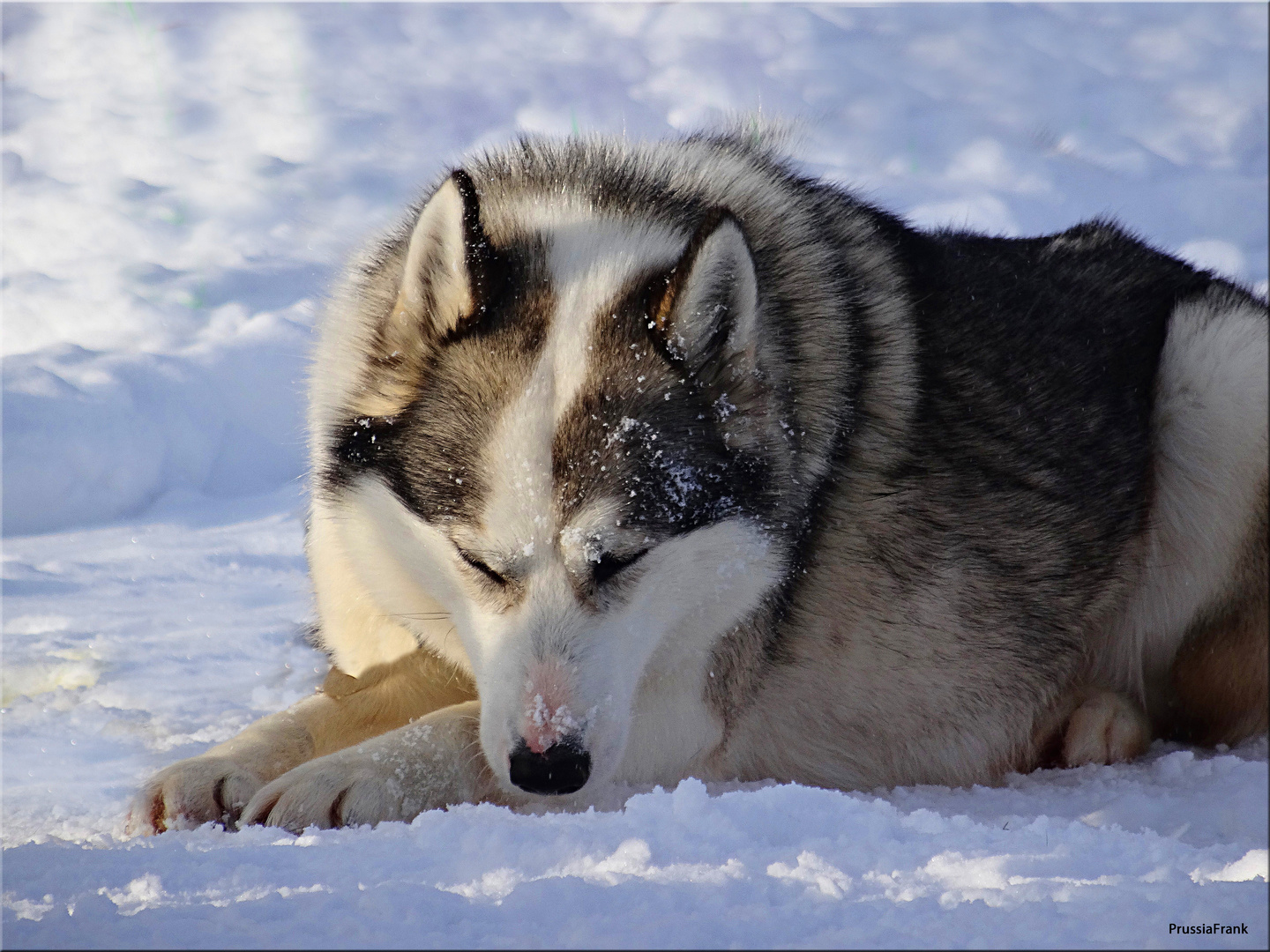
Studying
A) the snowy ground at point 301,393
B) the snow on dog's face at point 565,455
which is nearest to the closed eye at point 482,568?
the snow on dog's face at point 565,455

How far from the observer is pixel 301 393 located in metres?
2.97

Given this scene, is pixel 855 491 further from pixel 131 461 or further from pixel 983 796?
pixel 131 461

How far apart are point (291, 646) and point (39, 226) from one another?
168 inches

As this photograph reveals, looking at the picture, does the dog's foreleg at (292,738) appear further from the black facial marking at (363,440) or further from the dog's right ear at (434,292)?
the dog's right ear at (434,292)

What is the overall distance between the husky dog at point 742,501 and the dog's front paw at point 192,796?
1 centimetres

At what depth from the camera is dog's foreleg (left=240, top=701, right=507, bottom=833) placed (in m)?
2.21

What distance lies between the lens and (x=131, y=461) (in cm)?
504

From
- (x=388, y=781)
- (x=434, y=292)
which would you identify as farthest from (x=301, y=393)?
(x=388, y=781)

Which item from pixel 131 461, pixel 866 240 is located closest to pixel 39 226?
pixel 131 461

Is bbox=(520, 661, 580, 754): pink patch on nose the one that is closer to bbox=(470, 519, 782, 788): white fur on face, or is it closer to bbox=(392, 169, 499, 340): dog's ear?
bbox=(470, 519, 782, 788): white fur on face

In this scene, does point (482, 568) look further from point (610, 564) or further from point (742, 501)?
point (742, 501)

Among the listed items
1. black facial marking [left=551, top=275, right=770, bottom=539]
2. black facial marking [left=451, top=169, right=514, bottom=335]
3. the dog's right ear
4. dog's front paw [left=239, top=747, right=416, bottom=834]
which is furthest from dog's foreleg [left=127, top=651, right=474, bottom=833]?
black facial marking [left=451, top=169, right=514, bottom=335]

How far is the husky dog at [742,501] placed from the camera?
2.15 m

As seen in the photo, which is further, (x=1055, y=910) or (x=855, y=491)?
(x=855, y=491)
